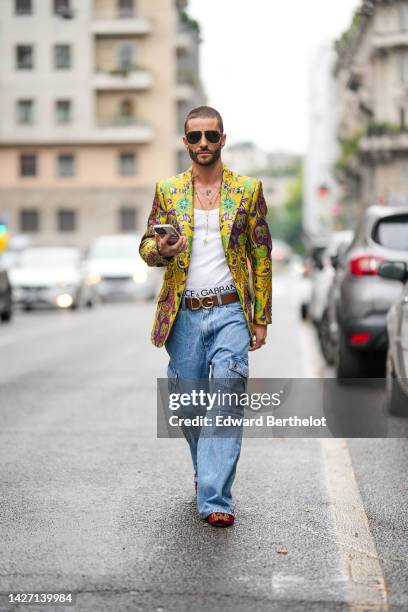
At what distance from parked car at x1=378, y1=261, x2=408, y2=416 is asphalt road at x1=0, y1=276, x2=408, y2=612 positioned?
7.2 inches

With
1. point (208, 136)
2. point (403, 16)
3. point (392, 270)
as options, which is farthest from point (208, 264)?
point (403, 16)

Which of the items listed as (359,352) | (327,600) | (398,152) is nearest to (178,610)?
(327,600)

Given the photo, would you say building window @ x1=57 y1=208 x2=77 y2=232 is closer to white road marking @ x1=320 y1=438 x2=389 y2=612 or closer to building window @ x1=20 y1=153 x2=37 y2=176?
building window @ x1=20 y1=153 x2=37 y2=176

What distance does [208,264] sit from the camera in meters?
5.51

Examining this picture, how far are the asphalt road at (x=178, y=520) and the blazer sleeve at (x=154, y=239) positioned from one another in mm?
1166

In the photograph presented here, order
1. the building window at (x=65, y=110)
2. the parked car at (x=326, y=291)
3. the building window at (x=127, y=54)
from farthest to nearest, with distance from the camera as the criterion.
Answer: the building window at (x=127, y=54) < the building window at (x=65, y=110) < the parked car at (x=326, y=291)

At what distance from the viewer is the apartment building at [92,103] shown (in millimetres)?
67312

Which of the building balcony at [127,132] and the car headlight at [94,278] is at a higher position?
the building balcony at [127,132]

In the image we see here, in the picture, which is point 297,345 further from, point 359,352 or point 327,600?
point 327,600

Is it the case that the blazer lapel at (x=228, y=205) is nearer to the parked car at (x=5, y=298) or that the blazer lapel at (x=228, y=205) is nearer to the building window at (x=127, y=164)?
the parked car at (x=5, y=298)

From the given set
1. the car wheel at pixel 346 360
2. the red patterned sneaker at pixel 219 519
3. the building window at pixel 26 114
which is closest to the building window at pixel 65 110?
the building window at pixel 26 114

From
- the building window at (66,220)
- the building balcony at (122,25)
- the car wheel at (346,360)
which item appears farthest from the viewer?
the building window at (66,220)

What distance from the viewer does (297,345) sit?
1712 cm

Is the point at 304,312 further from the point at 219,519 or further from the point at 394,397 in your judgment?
the point at 219,519
